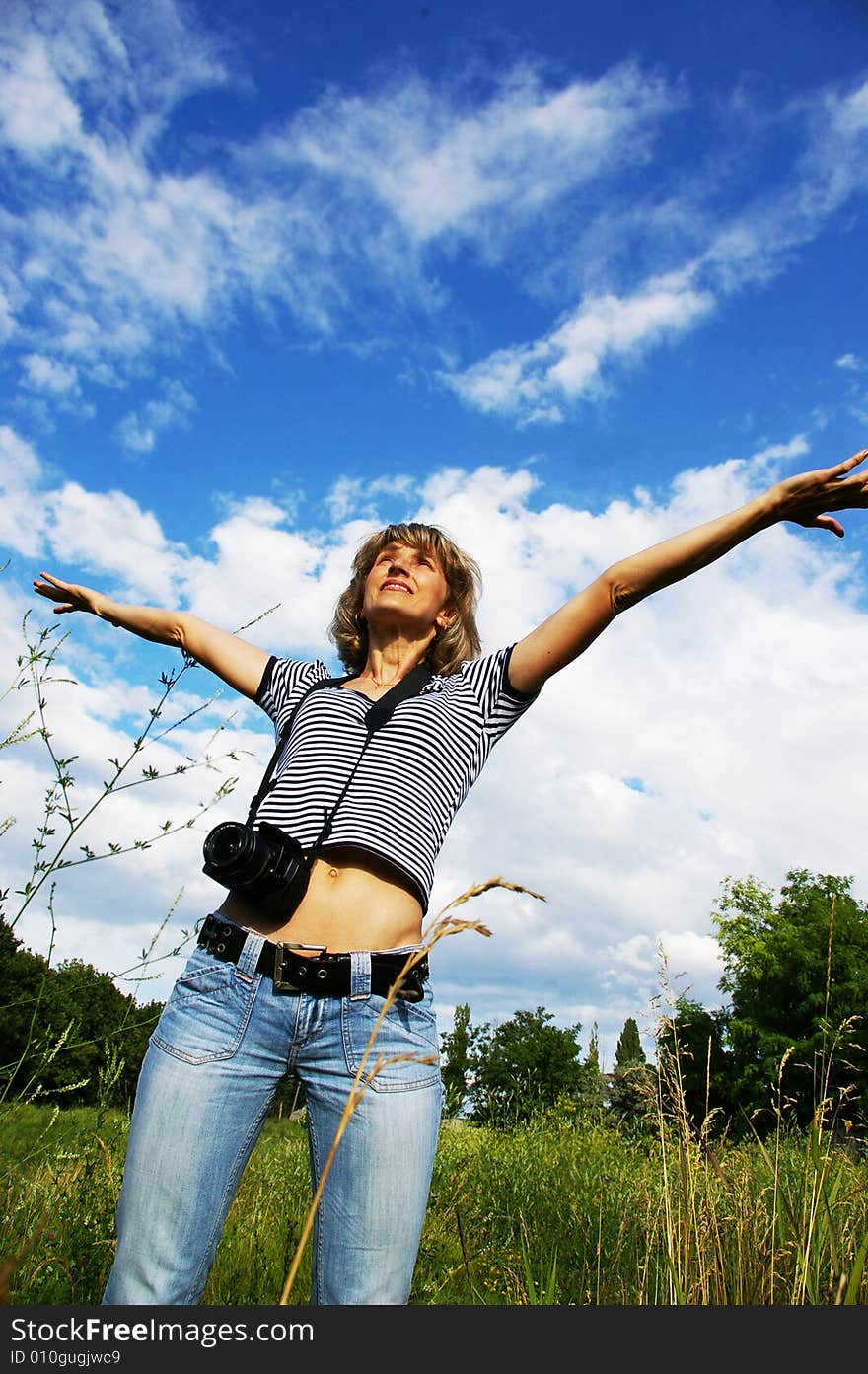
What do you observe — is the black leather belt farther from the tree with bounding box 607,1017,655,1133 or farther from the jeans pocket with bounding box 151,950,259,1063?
the tree with bounding box 607,1017,655,1133

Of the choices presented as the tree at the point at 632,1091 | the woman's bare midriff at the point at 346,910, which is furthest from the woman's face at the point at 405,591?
the tree at the point at 632,1091

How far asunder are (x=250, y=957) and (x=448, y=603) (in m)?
1.53

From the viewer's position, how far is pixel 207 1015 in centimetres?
191

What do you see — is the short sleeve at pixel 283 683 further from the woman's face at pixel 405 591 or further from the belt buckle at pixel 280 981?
the belt buckle at pixel 280 981

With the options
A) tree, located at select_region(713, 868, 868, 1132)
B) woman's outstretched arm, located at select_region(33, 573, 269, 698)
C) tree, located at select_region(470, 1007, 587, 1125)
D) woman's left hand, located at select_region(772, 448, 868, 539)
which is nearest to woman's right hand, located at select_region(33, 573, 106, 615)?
woman's outstretched arm, located at select_region(33, 573, 269, 698)

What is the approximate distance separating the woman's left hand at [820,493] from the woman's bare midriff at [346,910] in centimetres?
132

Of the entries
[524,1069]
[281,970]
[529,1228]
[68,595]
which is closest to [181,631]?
[68,595]

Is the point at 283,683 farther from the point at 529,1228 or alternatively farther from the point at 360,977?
the point at 529,1228

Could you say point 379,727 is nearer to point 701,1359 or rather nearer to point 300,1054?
point 300,1054

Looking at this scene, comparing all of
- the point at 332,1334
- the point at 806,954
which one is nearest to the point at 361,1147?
the point at 332,1334

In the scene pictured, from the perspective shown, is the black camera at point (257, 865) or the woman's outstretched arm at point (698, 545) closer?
the black camera at point (257, 865)

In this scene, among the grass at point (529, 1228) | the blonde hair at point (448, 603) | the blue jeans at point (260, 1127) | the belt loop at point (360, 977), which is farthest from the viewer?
the blonde hair at point (448, 603)

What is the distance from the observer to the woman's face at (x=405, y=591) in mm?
2814

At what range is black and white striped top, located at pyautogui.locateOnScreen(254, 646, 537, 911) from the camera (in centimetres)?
216
